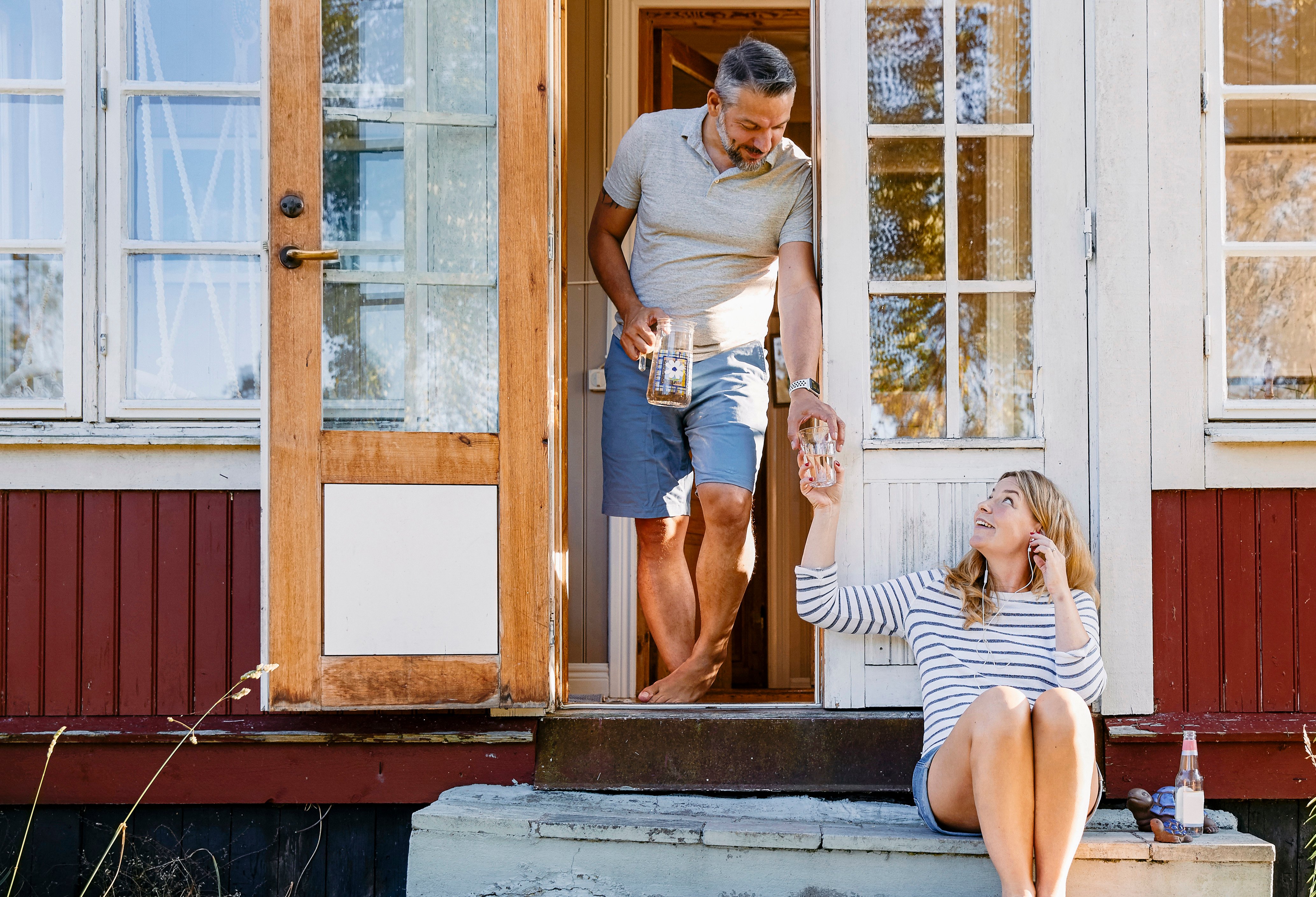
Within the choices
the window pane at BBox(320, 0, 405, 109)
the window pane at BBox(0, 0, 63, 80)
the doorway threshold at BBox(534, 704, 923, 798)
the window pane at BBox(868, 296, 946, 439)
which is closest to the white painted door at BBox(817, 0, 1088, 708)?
the window pane at BBox(868, 296, 946, 439)

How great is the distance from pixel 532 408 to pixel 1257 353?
74.1 inches

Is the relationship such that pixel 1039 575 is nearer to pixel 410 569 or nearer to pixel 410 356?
pixel 410 569

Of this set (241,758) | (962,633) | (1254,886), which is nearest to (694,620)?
(962,633)

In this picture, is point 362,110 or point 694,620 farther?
point 694,620

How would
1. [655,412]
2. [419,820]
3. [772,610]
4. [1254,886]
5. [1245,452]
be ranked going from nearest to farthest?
[1254,886] → [419,820] → [1245,452] → [655,412] → [772,610]

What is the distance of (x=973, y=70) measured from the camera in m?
2.84

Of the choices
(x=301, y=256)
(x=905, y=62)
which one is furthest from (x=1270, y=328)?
(x=301, y=256)

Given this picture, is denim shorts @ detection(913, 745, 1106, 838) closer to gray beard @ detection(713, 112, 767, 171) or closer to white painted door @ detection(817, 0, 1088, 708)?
white painted door @ detection(817, 0, 1088, 708)

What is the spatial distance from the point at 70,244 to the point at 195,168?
0.37 m

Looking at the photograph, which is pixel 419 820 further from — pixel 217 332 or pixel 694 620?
pixel 217 332

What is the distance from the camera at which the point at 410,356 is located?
270 cm

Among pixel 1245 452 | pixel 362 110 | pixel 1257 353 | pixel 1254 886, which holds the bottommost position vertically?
pixel 1254 886

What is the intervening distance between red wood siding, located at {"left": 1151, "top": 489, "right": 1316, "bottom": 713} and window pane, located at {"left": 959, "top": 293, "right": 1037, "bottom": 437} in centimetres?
Answer: 42

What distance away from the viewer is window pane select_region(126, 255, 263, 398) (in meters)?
2.94
